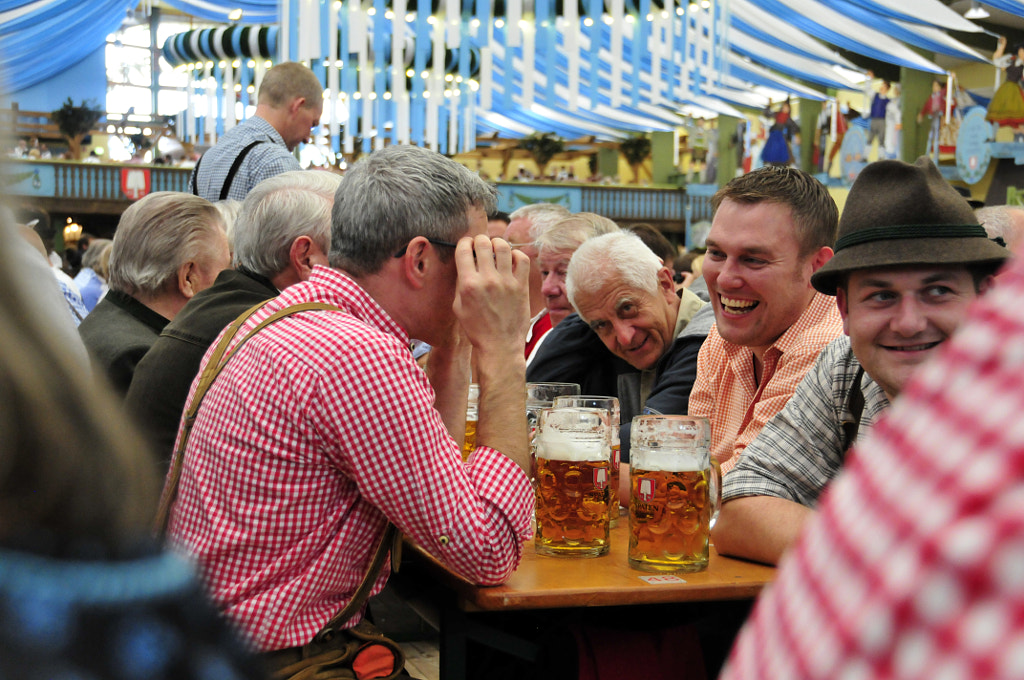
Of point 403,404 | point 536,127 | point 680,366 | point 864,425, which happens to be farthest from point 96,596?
point 536,127

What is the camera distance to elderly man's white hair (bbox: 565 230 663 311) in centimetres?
273

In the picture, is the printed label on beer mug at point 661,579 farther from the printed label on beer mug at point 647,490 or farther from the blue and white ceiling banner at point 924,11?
the blue and white ceiling banner at point 924,11

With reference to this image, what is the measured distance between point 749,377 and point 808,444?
621 millimetres

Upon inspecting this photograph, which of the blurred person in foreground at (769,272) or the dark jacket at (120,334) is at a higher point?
the blurred person in foreground at (769,272)

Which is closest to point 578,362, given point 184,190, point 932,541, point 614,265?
point 614,265

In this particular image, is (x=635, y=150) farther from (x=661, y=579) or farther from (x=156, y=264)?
(x=661, y=579)

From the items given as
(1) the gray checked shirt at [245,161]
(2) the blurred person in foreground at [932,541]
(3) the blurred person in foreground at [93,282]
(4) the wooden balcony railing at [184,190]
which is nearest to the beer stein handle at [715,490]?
(2) the blurred person in foreground at [932,541]

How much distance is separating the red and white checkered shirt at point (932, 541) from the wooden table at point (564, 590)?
1.26m

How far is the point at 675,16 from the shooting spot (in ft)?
29.1

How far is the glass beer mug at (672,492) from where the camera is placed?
5.28 ft

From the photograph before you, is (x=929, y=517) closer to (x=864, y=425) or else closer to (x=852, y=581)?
(x=852, y=581)

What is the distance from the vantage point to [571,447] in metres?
1.70

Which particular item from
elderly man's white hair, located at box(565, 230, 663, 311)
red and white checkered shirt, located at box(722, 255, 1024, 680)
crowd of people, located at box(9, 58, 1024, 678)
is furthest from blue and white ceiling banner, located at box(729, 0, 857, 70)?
red and white checkered shirt, located at box(722, 255, 1024, 680)

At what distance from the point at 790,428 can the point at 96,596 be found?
151cm
